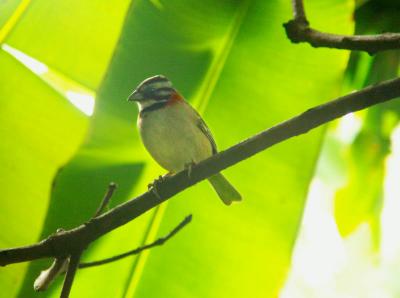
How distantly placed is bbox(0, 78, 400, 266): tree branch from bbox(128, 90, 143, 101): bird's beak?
0.22 meters

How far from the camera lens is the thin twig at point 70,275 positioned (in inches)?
30.6

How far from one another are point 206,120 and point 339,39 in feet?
1.31

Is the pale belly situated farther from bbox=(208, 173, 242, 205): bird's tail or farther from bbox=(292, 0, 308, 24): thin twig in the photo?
bbox=(292, 0, 308, 24): thin twig

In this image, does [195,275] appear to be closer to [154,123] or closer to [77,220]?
[77,220]

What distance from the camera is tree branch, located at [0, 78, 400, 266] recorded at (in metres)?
0.74

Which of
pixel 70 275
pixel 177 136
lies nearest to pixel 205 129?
pixel 177 136

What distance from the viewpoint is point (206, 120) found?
1079 mm

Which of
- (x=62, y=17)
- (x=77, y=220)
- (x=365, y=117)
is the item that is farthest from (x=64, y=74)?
(x=365, y=117)

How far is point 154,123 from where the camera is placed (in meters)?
1.21

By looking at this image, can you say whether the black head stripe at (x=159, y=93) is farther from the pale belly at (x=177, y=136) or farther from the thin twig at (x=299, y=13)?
the thin twig at (x=299, y=13)

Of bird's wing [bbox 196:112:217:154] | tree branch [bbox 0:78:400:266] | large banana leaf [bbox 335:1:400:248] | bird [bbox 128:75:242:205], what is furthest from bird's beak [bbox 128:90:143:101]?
large banana leaf [bbox 335:1:400:248]

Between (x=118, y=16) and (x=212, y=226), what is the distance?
404mm

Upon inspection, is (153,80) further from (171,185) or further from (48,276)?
(48,276)

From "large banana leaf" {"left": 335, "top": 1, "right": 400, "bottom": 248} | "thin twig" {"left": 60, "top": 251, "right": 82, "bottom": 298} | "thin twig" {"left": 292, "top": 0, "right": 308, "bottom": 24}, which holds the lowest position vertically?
"large banana leaf" {"left": 335, "top": 1, "right": 400, "bottom": 248}
